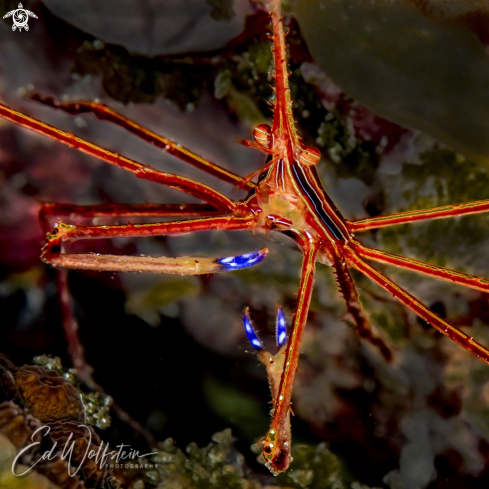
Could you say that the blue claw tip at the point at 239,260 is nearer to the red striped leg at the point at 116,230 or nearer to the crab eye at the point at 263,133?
the red striped leg at the point at 116,230

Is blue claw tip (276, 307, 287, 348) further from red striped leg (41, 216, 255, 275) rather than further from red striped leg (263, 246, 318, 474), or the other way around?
red striped leg (41, 216, 255, 275)

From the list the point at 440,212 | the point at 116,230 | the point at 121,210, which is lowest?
the point at 121,210

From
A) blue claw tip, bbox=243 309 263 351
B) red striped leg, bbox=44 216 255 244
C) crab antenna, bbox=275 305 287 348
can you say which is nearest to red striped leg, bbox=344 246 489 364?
crab antenna, bbox=275 305 287 348

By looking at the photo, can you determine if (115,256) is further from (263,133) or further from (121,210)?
(263,133)

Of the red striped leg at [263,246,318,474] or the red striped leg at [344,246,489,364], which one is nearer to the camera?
the red striped leg at [263,246,318,474]

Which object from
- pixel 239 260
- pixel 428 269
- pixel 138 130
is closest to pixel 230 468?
pixel 239 260

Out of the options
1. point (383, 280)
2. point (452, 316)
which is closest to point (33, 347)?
point (383, 280)
